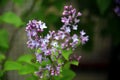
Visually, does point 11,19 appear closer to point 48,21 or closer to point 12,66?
point 48,21

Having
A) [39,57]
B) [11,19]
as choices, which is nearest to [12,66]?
[39,57]

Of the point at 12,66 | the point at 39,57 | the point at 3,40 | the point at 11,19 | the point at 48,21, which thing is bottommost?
the point at 39,57

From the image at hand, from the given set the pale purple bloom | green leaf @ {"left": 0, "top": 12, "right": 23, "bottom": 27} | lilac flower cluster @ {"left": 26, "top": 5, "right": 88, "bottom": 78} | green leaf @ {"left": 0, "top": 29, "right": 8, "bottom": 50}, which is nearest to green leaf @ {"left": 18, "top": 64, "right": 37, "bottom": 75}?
lilac flower cluster @ {"left": 26, "top": 5, "right": 88, "bottom": 78}

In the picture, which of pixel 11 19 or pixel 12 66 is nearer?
pixel 12 66

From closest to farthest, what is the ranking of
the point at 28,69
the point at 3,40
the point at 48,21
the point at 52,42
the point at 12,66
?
the point at 52,42
the point at 28,69
the point at 12,66
the point at 3,40
the point at 48,21

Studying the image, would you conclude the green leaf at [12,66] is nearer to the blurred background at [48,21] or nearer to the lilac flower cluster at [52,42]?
the blurred background at [48,21]

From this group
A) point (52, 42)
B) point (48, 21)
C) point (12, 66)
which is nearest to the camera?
point (52, 42)

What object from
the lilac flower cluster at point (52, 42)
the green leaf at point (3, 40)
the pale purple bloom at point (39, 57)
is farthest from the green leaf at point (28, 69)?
the green leaf at point (3, 40)

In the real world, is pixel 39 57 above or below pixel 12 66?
below
